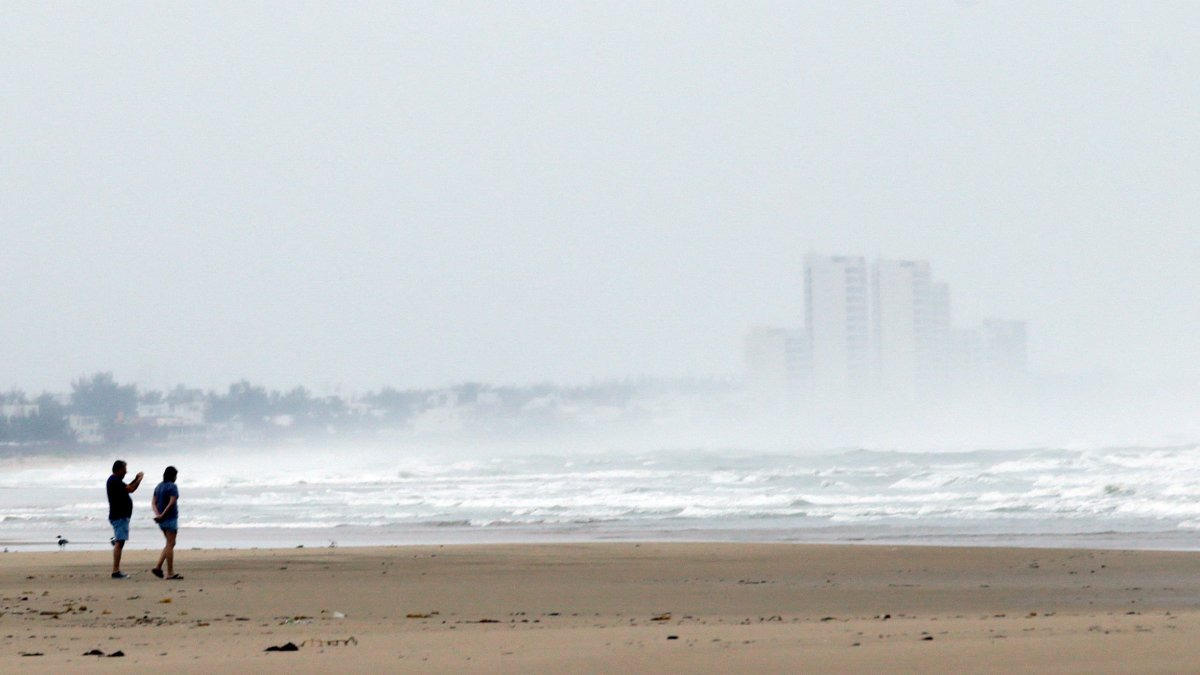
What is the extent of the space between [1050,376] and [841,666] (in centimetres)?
11942

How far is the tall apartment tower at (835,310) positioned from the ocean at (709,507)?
301ft

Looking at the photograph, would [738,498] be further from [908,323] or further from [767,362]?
[767,362]

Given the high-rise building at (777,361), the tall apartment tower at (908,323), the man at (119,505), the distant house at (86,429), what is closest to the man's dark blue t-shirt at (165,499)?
the man at (119,505)

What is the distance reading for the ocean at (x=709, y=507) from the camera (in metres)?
21.9

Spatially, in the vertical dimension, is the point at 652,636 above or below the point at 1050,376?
below

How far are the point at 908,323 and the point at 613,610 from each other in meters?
131

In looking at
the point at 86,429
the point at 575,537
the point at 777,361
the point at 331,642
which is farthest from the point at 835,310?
the point at 331,642

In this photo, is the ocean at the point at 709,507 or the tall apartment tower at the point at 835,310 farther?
the tall apartment tower at the point at 835,310

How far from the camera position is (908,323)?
139 m

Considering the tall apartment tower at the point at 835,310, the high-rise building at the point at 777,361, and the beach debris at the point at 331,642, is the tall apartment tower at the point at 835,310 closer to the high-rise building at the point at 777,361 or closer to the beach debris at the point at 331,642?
the high-rise building at the point at 777,361

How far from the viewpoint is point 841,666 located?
7.04 metres

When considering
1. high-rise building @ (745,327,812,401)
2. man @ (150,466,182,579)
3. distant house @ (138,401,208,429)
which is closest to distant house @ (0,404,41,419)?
distant house @ (138,401,208,429)

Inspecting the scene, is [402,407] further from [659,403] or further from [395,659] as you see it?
[395,659]

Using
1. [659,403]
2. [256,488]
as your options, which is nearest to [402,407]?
[659,403]
